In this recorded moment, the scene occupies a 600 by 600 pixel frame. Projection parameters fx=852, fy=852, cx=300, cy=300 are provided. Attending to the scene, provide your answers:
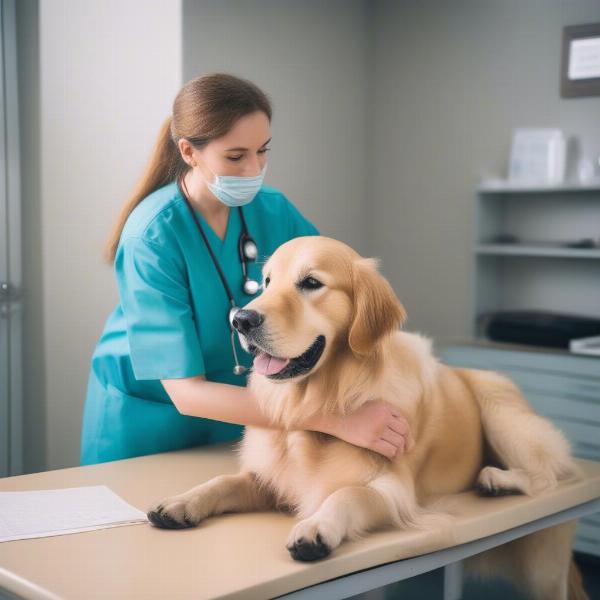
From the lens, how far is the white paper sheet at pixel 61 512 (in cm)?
130

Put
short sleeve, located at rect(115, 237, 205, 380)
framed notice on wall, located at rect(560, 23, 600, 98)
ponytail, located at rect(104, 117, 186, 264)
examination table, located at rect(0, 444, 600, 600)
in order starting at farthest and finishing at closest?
framed notice on wall, located at rect(560, 23, 600, 98)
ponytail, located at rect(104, 117, 186, 264)
short sleeve, located at rect(115, 237, 205, 380)
examination table, located at rect(0, 444, 600, 600)

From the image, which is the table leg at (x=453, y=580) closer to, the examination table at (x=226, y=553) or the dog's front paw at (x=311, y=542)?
the examination table at (x=226, y=553)

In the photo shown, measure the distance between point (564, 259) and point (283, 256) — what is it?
2.68m

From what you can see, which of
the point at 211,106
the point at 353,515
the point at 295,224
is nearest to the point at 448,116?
A: the point at 295,224

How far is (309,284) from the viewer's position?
4.65 feet

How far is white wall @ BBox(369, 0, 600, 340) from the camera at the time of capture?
384 cm

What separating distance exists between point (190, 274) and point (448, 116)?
2.76 meters

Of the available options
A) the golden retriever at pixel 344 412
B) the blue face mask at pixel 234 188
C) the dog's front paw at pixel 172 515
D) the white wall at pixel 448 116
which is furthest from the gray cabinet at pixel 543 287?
the dog's front paw at pixel 172 515

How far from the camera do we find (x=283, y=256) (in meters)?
1.46

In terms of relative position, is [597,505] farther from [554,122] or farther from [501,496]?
[554,122]

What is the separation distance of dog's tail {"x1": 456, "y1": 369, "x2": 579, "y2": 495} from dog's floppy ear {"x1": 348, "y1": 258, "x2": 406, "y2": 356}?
331mm

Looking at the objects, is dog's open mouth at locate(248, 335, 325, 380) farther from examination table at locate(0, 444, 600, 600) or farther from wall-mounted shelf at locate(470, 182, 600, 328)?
wall-mounted shelf at locate(470, 182, 600, 328)

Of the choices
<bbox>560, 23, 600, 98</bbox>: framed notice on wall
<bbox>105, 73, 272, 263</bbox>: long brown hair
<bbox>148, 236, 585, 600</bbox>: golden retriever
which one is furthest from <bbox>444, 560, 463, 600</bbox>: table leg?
<bbox>560, 23, 600, 98</bbox>: framed notice on wall

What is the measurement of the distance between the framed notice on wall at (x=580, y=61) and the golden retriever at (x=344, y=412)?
2.50 meters
